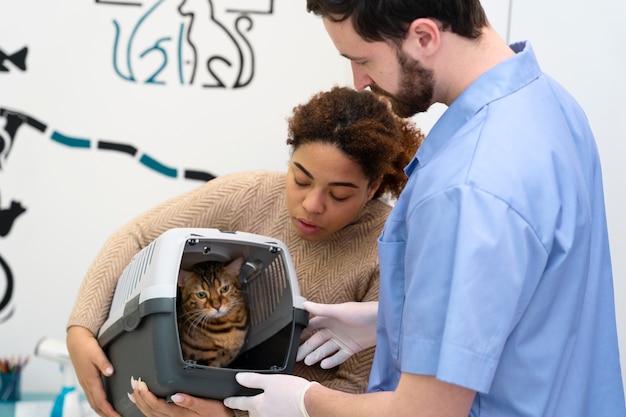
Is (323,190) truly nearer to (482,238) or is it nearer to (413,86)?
(413,86)

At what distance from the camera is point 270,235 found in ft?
5.31

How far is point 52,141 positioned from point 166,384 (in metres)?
1.37

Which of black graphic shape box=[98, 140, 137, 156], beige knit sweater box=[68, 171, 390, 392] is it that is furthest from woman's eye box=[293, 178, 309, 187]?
black graphic shape box=[98, 140, 137, 156]

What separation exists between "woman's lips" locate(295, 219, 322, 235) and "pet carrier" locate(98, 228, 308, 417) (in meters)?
Answer: 0.10

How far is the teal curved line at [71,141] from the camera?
7.92ft

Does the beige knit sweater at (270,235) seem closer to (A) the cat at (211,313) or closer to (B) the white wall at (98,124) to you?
(A) the cat at (211,313)

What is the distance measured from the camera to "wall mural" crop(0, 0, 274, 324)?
7.88 ft

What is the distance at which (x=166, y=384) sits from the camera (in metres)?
1.26

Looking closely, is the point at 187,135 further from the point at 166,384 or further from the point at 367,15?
the point at 367,15

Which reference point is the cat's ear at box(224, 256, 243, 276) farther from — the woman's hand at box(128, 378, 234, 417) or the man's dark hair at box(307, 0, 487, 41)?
the man's dark hair at box(307, 0, 487, 41)

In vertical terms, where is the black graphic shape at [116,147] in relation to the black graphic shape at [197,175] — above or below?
above

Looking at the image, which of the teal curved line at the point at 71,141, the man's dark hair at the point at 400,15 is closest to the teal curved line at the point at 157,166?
the teal curved line at the point at 71,141

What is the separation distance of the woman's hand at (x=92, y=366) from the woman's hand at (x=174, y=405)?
0.16 meters

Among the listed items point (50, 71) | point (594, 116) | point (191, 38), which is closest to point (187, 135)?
point (191, 38)
